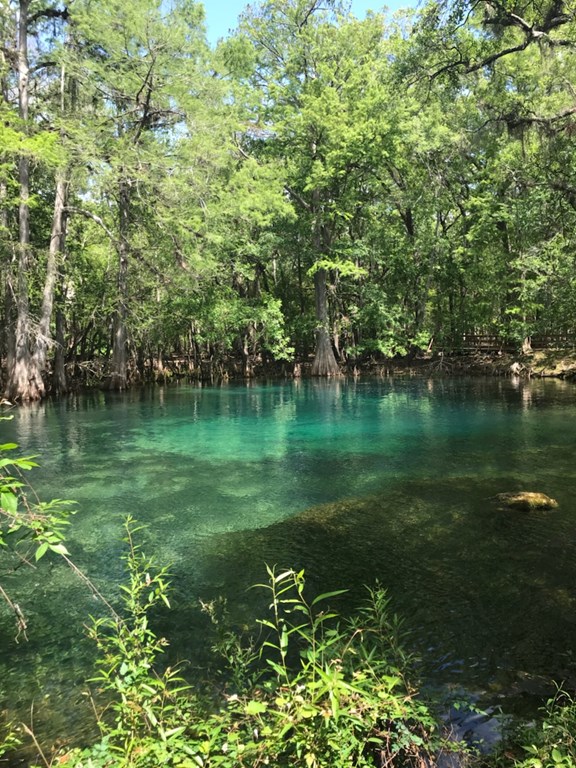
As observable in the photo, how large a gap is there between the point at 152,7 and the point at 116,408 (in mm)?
17494

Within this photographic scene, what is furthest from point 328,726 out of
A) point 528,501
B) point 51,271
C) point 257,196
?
point 257,196

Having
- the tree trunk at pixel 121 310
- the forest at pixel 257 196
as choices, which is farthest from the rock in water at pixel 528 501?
the tree trunk at pixel 121 310

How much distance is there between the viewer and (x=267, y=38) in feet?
108

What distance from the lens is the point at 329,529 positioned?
749 centimetres

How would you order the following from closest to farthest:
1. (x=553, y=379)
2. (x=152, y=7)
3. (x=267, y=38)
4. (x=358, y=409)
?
(x=358, y=409) < (x=152, y=7) < (x=553, y=379) < (x=267, y=38)

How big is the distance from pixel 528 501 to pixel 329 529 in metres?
3.09

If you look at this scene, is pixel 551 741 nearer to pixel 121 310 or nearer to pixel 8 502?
pixel 8 502

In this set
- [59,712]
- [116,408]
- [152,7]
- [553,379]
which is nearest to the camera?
[59,712]

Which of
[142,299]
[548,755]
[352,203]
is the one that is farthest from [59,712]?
[352,203]

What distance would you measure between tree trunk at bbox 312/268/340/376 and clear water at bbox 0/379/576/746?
→ 17916 mm

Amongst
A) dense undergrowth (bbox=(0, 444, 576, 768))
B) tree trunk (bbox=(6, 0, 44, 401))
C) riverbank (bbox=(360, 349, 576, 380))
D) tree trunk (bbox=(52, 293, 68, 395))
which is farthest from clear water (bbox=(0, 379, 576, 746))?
riverbank (bbox=(360, 349, 576, 380))

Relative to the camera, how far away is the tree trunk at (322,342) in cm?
3531

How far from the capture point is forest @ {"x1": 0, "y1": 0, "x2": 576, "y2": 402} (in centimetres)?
2222

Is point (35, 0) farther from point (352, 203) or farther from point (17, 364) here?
point (352, 203)
